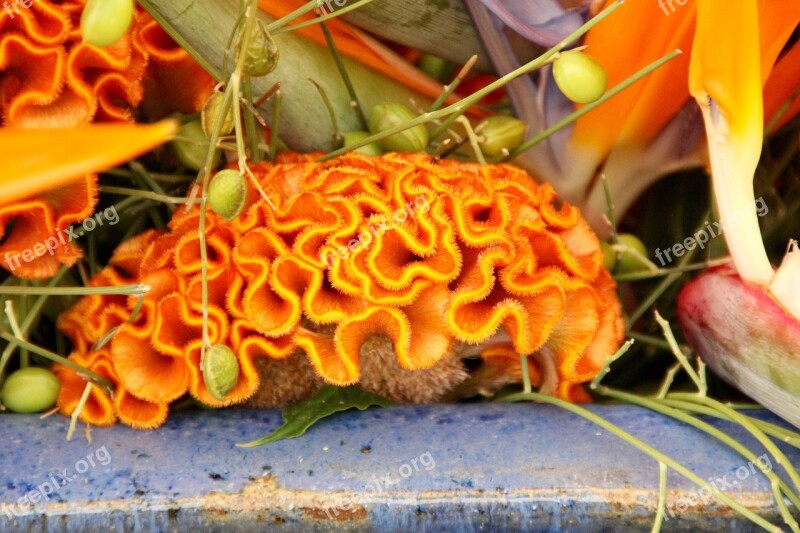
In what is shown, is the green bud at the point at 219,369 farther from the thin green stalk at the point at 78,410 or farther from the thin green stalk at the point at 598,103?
the thin green stalk at the point at 598,103

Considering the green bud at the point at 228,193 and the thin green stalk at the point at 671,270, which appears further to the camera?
the thin green stalk at the point at 671,270

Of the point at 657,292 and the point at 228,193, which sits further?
the point at 657,292

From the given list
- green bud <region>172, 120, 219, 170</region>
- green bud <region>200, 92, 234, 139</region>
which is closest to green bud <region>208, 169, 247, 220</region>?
green bud <region>200, 92, 234, 139</region>

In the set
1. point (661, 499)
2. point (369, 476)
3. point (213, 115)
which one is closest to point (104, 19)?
point (213, 115)

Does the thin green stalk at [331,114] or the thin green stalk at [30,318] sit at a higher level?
the thin green stalk at [331,114]

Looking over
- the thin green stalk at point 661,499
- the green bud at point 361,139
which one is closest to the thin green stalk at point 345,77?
the green bud at point 361,139

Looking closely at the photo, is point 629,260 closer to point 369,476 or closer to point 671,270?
point 671,270
